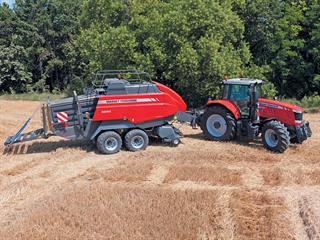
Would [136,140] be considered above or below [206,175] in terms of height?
above

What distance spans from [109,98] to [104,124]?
0.76 meters

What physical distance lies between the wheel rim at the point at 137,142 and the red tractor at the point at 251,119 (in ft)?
7.33

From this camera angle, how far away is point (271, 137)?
13.2m

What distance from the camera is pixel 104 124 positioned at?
13453 mm

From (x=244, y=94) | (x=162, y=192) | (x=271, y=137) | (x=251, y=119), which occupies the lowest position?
(x=162, y=192)

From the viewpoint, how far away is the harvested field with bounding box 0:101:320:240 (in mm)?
7867

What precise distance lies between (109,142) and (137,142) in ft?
2.77

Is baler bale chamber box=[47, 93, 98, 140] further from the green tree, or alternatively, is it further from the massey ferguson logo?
the green tree

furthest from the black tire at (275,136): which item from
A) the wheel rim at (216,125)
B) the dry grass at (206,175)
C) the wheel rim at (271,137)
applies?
the dry grass at (206,175)

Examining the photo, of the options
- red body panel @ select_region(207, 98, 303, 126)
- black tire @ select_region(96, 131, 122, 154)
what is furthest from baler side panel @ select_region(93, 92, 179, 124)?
red body panel @ select_region(207, 98, 303, 126)

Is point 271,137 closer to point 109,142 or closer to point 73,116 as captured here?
point 109,142

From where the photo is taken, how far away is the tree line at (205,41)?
69.7 feet

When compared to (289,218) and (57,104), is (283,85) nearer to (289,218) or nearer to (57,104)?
(57,104)

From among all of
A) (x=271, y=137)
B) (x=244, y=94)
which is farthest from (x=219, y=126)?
(x=271, y=137)
